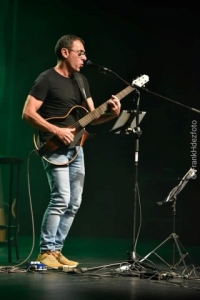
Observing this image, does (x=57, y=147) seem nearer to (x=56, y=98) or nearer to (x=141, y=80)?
(x=56, y=98)

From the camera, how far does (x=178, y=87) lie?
25.3 feet

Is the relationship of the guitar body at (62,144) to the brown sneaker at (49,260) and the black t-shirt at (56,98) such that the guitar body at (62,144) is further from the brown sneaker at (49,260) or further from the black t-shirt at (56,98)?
the brown sneaker at (49,260)

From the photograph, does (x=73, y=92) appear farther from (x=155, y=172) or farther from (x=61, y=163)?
(x=155, y=172)

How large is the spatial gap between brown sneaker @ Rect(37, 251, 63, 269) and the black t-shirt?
0.88 metres

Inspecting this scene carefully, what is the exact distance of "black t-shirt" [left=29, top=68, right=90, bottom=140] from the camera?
4.89 m

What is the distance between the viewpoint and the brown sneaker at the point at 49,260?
15.9 ft

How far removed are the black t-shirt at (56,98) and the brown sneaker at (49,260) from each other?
Answer: 2.89ft

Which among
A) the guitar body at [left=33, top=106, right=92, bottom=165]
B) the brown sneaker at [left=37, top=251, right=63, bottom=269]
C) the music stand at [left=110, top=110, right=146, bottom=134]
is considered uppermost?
the music stand at [left=110, top=110, right=146, bottom=134]

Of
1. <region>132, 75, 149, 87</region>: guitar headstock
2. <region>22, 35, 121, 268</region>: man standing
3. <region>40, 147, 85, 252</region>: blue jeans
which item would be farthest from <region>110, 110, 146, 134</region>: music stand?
<region>40, 147, 85, 252</region>: blue jeans

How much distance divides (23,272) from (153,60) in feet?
12.4

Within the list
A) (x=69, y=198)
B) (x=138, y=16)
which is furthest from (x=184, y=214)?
(x=69, y=198)

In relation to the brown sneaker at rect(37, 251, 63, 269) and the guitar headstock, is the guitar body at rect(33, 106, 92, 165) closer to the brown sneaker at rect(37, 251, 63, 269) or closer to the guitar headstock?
the guitar headstock

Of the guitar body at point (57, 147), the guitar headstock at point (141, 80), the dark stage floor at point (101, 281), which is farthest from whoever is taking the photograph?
the guitar headstock at point (141, 80)

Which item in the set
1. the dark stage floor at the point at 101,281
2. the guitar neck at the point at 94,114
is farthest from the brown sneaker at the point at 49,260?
the guitar neck at the point at 94,114
